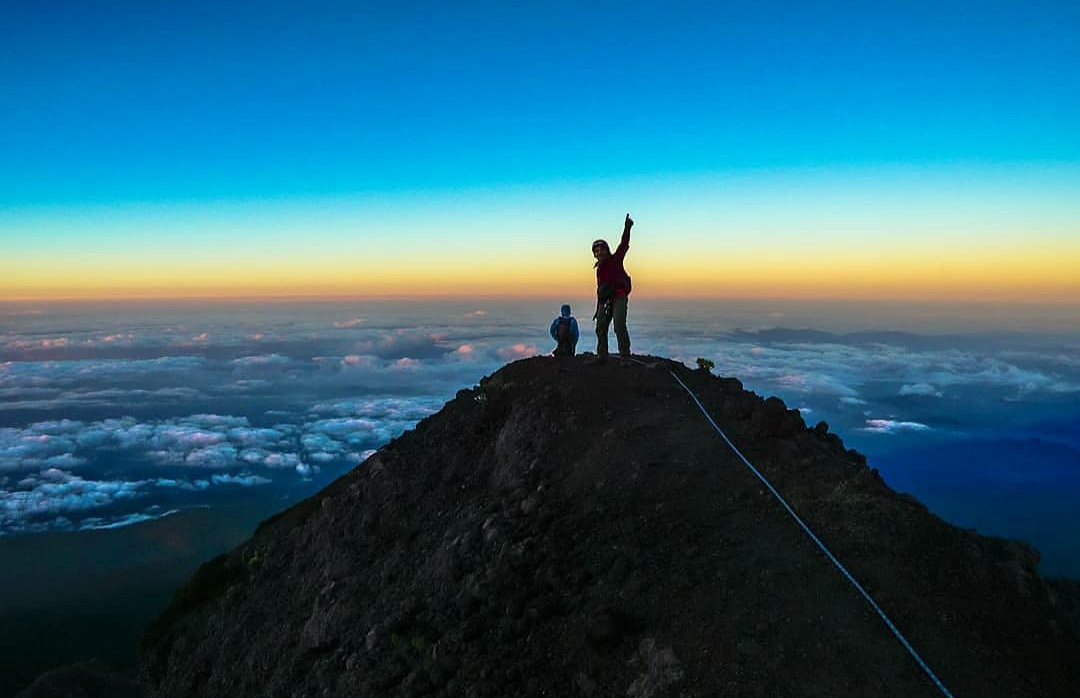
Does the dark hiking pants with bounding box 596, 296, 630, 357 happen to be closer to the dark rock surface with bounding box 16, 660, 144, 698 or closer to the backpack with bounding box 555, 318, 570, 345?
the backpack with bounding box 555, 318, 570, 345

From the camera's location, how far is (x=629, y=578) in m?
9.19

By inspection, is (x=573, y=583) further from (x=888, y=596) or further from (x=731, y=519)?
(x=888, y=596)

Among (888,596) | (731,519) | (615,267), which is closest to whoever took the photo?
(888,596)

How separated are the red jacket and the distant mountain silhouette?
252cm

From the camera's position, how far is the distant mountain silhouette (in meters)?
7.33

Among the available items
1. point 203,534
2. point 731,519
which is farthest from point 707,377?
point 203,534

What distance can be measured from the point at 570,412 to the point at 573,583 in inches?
274

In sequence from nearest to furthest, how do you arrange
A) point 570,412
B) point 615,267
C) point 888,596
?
point 888,596 → point 570,412 → point 615,267

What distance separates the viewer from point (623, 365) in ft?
62.2

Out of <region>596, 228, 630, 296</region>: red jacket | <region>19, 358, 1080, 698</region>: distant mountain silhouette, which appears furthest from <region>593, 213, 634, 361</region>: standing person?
<region>19, 358, 1080, 698</region>: distant mountain silhouette

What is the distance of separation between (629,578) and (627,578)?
36mm

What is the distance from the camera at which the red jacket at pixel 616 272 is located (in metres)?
17.8

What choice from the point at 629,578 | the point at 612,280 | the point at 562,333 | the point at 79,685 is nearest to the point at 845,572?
the point at 629,578

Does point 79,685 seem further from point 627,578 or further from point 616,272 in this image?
point 627,578
